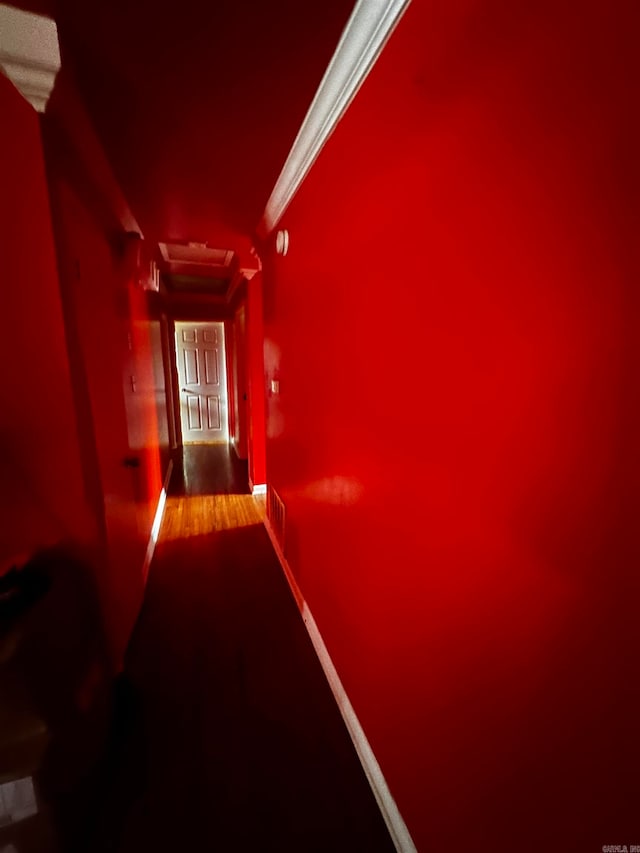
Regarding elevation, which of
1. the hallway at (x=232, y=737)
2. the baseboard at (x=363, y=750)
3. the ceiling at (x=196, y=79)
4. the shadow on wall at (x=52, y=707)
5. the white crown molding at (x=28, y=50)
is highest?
the ceiling at (x=196, y=79)

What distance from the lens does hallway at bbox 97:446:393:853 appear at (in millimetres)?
1117

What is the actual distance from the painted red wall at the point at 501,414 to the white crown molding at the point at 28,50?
0.86 meters

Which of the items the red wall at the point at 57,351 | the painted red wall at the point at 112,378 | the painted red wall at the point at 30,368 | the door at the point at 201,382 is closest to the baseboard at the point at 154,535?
the painted red wall at the point at 112,378

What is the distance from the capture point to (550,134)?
52 cm

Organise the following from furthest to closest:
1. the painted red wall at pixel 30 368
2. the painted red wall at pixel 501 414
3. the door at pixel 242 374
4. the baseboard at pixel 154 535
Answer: the door at pixel 242 374 → the baseboard at pixel 154 535 → the painted red wall at pixel 30 368 → the painted red wall at pixel 501 414

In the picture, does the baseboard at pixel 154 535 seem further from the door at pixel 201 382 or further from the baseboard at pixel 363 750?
the door at pixel 201 382

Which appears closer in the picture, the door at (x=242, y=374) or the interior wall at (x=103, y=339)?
the interior wall at (x=103, y=339)

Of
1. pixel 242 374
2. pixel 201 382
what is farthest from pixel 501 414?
pixel 201 382

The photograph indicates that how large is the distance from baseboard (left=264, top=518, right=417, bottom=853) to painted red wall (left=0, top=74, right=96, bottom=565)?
1.25 meters

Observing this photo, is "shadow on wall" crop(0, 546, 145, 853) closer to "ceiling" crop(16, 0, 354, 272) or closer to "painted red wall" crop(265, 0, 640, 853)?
"painted red wall" crop(265, 0, 640, 853)

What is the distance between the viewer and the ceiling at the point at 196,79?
0.92 m

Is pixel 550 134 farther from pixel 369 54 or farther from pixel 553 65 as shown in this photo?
pixel 369 54

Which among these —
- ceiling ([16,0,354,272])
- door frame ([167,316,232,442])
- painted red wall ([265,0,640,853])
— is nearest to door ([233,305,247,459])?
door frame ([167,316,232,442])

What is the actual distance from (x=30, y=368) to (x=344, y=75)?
4.44ft
